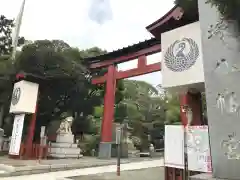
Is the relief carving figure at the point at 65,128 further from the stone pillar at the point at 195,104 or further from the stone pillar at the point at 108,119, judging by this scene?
the stone pillar at the point at 195,104

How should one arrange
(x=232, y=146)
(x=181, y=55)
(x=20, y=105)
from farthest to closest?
(x=20, y=105)
(x=181, y=55)
(x=232, y=146)

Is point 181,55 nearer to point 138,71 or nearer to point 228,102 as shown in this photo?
point 228,102

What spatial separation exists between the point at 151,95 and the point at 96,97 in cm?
1630

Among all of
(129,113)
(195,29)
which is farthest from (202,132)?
(129,113)

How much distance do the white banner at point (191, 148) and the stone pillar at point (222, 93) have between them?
39.0 inches

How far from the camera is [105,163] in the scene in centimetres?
1291

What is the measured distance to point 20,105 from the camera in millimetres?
13250

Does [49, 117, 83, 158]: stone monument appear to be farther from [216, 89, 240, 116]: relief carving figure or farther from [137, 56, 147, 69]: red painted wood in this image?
[216, 89, 240, 116]: relief carving figure

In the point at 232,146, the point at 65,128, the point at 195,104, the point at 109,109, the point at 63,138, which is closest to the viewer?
the point at 232,146

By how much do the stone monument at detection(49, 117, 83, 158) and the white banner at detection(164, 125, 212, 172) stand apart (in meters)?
10.1

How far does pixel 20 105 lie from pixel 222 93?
1137cm

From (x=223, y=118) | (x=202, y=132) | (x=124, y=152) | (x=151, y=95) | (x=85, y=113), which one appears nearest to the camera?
(x=223, y=118)

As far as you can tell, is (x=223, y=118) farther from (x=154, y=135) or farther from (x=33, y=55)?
(x=154, y=135)

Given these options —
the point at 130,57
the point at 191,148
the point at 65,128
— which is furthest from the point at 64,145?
the point at 191,148
